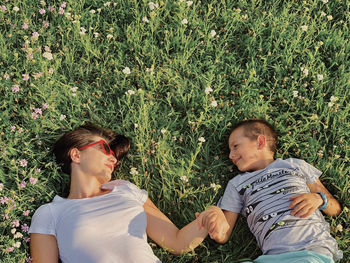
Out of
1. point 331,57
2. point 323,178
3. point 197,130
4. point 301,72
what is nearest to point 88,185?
point 197,130

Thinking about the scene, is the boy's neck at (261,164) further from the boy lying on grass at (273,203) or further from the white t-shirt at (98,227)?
the white t-shirt at (98,227)

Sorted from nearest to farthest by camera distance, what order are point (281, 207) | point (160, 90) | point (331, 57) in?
point (281, 207) → point (160, 90) → point (331, 57)

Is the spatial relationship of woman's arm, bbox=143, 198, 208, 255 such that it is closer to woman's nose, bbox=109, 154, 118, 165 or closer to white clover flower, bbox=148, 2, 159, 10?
woman's nose, bbox=109, 154, 118, 165

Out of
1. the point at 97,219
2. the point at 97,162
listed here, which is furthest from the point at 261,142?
the point at 97,219

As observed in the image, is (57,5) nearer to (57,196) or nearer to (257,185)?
(57,196)

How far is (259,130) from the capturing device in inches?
Answer: 160

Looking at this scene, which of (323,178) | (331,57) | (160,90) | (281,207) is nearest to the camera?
(281,207)

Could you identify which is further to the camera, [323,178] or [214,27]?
[214,27]

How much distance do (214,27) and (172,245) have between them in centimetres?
258

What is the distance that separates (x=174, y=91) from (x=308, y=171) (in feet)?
5.10

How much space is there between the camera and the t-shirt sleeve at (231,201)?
3846mm

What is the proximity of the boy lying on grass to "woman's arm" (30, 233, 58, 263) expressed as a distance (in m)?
1.21

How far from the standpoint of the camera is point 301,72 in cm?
464

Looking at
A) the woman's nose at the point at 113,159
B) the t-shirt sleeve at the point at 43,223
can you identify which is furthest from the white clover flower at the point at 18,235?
the woman's nose at the point at 113,159
